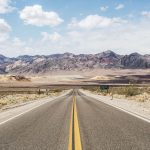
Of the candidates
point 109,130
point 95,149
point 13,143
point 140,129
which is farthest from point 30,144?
point 140,129

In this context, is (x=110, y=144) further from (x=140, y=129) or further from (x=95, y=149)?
(x=140, y=129)

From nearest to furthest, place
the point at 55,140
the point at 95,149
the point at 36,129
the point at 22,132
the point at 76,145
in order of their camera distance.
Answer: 1. the point at 95,149
2. the point at 76,145
3. the point at 55,140
4. the point at 22,132
5. the point at 36,129

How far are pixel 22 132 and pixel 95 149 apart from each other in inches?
169

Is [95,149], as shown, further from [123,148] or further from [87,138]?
[87,138]

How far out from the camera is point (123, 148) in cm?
904

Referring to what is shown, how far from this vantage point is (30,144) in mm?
9852

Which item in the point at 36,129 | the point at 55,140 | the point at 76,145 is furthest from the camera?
the point at 36,129

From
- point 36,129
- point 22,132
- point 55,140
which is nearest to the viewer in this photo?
point 55,140

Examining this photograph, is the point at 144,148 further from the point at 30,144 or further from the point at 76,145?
the point at 30,144

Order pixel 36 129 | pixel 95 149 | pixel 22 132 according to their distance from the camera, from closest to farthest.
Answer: pixel 95 149 < pixel 22 132 < pixel 36 129

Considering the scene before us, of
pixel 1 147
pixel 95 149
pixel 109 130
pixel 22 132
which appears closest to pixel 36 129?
pixel 22 132

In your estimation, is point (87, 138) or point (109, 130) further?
point (109, 130)

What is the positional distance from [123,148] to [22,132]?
4.69m

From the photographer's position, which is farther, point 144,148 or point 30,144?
point 30,144
